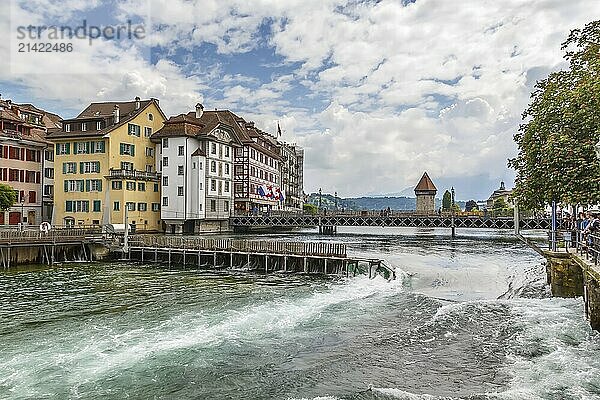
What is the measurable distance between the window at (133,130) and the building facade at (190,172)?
249cm

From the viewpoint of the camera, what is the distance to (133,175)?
6700cm

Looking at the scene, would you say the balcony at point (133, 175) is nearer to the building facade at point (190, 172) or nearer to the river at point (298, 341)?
the building facade at point (190, 172)

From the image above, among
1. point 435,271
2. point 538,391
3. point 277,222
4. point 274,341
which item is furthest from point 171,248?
point 277,222

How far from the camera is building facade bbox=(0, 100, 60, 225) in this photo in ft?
210

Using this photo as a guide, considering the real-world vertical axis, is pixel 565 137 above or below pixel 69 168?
below

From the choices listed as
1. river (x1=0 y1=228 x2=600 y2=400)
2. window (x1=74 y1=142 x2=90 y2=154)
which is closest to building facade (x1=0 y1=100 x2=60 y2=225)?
window (x1=74 y1=142 x2=90 y2=154)

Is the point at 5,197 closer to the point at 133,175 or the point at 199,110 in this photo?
the point at 133,175

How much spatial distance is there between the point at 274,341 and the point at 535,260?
31146mm

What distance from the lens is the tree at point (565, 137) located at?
18891 millimetres

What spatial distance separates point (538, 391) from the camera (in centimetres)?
1246

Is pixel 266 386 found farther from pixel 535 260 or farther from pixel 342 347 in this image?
pixel 535 260

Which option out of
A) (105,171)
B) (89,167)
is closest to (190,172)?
(105,171)

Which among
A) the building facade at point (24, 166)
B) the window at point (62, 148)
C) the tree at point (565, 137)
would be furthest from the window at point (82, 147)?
the tree at point (565, 137)

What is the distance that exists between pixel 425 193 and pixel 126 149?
2643 inches
